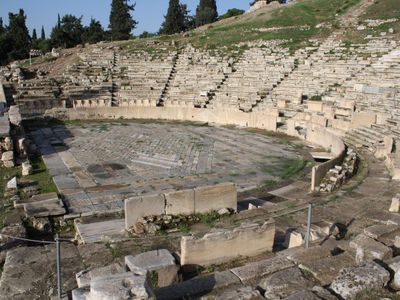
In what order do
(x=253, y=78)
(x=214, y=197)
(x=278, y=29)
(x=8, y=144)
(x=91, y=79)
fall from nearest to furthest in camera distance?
(x=214, y=197) → (x=8, y=144) → (x=253, y=78) → (x=91, y=79) → (x=278, y=29)

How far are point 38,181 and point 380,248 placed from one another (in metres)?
10.2

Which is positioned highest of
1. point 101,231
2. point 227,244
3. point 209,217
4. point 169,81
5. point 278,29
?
point 278,29

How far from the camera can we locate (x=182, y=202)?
32.3 ft

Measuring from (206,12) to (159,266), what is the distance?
204ft

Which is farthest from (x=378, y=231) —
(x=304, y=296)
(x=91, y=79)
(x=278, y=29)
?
(x=278, y=29)

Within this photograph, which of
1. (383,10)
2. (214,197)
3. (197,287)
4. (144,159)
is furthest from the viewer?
(383,10)

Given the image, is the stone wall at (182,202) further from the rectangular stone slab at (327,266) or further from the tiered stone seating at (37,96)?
the tiered stone seating at (37,96)

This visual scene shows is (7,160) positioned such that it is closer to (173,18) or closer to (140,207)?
(140,207)

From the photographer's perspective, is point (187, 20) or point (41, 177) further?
point (187, 20)

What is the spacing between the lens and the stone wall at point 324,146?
12.2 metres

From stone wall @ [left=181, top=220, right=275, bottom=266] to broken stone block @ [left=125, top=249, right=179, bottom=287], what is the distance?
661mm

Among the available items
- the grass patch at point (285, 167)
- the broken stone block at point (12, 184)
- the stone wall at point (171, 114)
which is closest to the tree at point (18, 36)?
the stone wall at point (171, 114)

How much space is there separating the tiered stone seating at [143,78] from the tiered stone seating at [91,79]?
0.85 m

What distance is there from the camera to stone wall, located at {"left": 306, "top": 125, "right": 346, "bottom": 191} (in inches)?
479
